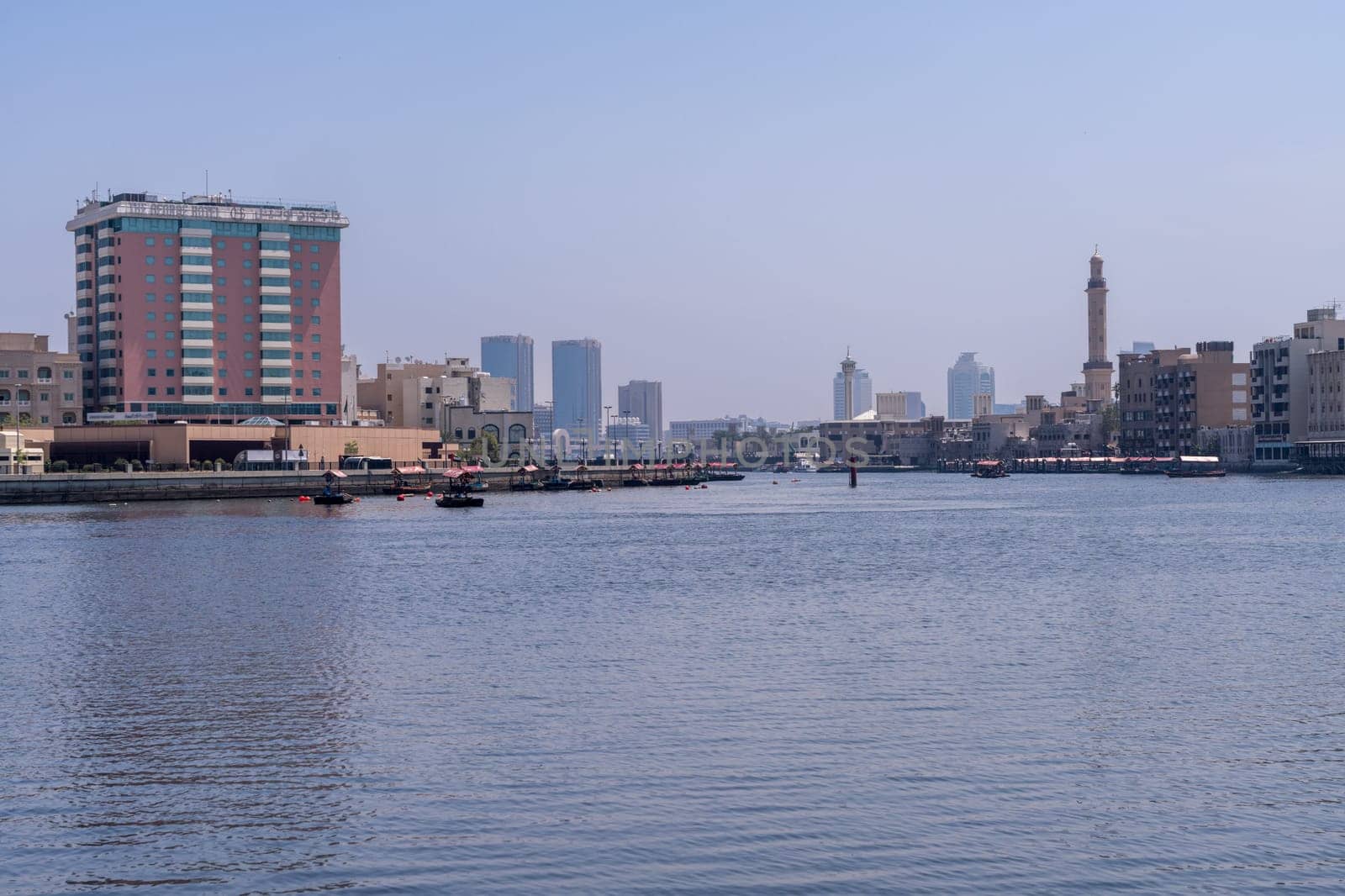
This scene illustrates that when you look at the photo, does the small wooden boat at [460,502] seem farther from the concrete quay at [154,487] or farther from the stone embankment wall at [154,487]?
the concrete quay at [154,487]

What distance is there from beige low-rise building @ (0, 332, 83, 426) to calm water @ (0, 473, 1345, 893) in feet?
448

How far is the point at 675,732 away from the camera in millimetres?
32125

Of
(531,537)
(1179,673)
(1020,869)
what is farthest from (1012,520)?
(1020,869)

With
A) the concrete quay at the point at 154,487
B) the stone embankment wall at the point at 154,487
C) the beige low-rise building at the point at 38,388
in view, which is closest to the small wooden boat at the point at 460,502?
the stone embankment wall at the point at 154,487

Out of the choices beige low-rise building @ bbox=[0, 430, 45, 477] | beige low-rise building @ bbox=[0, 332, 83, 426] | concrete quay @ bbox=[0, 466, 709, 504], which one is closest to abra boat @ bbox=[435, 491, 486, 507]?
concrete quay @ bbox=[0, 466, 709, 504]

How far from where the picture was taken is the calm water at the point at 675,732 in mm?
23250

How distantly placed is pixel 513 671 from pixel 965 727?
13608mm

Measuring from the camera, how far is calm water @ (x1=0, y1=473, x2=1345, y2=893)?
76.3 feet

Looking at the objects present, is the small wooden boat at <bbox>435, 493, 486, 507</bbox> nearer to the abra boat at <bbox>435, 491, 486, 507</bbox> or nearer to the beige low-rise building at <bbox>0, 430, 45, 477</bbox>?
the abra boat at <bbox>435, 491, 486, 507</bbox>

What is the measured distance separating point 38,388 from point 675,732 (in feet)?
604

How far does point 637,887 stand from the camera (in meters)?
22.0

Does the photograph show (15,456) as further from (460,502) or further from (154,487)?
(460,502)

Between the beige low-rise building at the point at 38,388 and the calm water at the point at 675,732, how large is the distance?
137m

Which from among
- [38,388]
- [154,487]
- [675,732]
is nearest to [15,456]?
[154,487]
